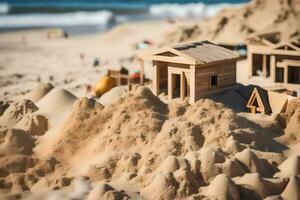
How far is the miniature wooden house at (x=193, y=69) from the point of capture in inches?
757

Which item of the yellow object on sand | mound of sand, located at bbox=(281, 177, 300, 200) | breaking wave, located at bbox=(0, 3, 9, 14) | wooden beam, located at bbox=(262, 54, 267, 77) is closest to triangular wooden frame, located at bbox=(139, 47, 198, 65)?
the yellow object on sand

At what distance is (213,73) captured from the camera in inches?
782

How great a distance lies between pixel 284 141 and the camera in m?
17.4

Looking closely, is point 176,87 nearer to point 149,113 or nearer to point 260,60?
point 149,113

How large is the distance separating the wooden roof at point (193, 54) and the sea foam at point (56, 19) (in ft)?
169

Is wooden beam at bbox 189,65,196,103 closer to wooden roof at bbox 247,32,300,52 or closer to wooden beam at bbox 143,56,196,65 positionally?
wooden beam at bbox 143,56,196,65

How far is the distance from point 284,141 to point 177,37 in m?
22.9

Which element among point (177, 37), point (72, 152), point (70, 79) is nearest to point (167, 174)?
point (72, 152)

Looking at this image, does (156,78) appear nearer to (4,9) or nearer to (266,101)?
(266,101)

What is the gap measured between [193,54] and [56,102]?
541 centimetres

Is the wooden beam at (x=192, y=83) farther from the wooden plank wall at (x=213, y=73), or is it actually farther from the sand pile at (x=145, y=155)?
the sand pile at (x=145, y=155)

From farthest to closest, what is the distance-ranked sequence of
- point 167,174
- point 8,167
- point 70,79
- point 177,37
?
point 177,37 < point 70,79 < point 8,167 < point 167,174

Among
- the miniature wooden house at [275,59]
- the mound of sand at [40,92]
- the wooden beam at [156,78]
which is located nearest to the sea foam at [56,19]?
the miniature wooden house at [275,59]

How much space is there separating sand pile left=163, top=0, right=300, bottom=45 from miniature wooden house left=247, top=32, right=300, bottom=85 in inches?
174
